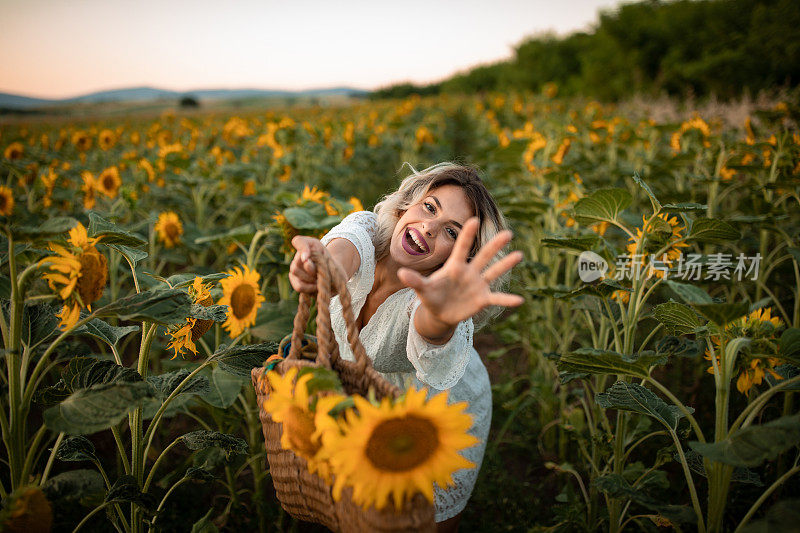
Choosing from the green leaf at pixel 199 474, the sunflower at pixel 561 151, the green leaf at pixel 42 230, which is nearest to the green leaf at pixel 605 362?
the green leaf at pixel 199 474

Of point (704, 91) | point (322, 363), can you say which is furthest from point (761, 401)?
point (704, 91)

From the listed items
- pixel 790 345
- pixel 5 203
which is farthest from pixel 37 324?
pixel 5 203

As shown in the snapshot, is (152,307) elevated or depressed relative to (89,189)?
depressed

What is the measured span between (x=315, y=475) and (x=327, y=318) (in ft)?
0.92

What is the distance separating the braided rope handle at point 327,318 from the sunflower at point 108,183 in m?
2.60

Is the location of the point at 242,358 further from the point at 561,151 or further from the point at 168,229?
the point at 561,151

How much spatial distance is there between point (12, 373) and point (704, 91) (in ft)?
59.4

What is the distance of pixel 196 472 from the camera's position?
1.21m

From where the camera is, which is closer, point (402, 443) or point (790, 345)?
point (402, 443)

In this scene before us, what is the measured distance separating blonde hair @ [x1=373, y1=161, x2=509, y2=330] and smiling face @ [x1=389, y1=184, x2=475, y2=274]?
48 millimetres

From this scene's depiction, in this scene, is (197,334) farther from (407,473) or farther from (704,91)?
(704,91)

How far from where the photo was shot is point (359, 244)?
144 centimetres

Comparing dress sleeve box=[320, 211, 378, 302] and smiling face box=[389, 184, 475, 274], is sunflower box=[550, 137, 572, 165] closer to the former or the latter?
smiling face box=[389, 184, 475, 274]

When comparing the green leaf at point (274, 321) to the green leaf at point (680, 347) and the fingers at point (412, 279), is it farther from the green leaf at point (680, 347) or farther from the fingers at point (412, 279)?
the green leaf at point (680, 347)
